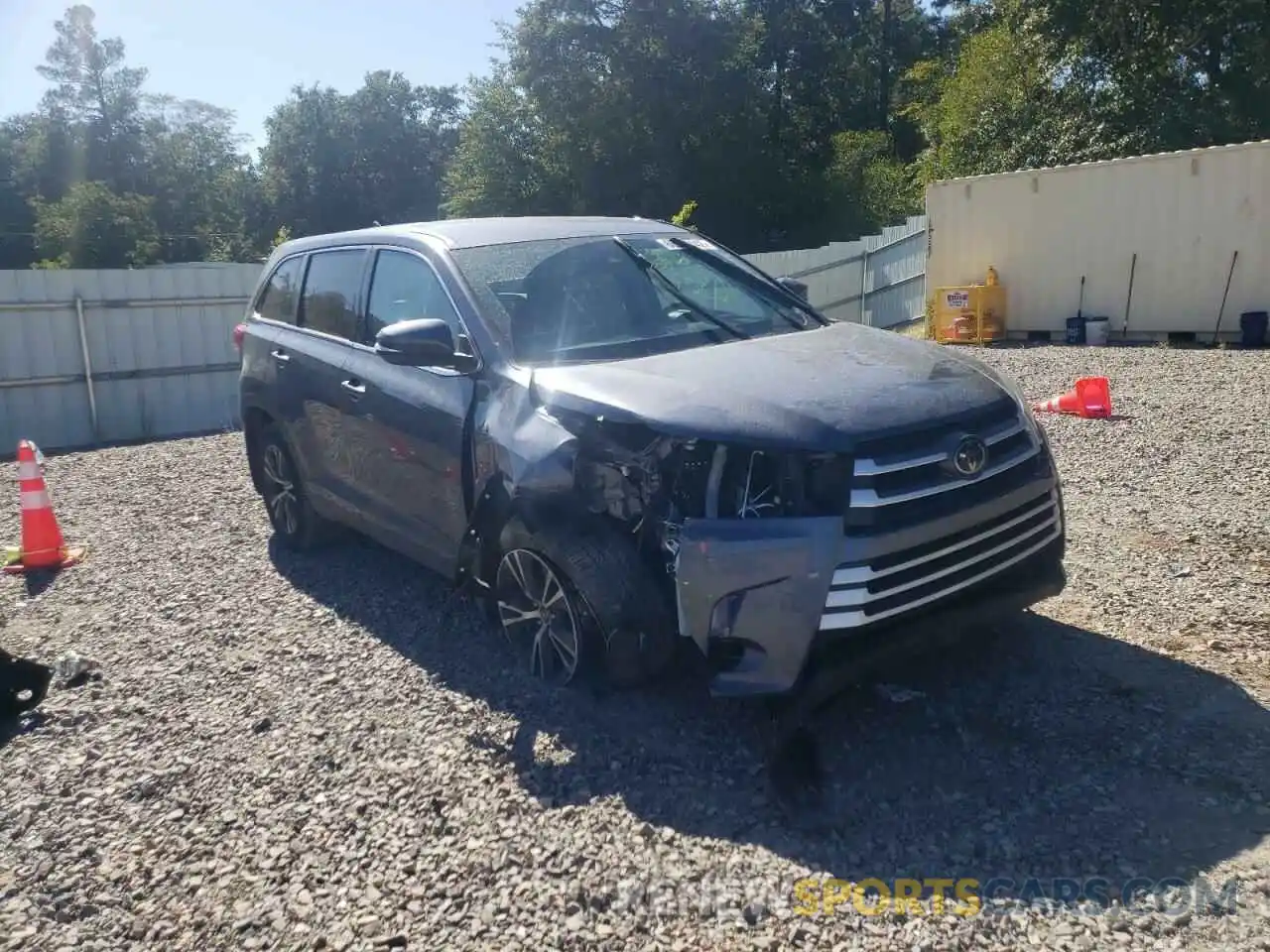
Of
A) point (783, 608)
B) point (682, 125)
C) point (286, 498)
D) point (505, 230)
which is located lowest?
point (286, 498)

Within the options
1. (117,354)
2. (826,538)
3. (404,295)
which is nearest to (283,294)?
(404,295)

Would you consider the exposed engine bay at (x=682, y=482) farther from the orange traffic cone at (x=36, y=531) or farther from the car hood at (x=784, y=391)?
the orange traffic cone at (x=36, y=531)

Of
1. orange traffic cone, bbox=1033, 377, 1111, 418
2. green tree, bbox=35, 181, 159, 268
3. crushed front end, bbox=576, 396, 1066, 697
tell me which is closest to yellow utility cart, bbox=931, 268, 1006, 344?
orange traffic cone, bbox=1033, 377, 1111, 418

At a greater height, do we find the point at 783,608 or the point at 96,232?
the point at 96,232

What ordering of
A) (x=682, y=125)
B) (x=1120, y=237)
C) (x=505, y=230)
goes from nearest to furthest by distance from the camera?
(x=505, y=230), (x=1120, y=237), (x=682, y=125)

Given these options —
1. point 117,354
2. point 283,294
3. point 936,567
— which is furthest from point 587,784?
point 117,354

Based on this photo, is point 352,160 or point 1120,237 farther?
point 352,160

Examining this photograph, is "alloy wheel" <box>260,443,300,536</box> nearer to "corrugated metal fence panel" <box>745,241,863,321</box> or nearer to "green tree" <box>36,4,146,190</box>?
"corrugated metal fence panel" <box>745,241,863,321</box>

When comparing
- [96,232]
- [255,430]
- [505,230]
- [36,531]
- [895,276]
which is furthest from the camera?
[96,232]

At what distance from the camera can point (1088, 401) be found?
9156mm

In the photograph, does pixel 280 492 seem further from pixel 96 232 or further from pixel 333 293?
pixel 96 232

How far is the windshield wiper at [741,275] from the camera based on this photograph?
534 cm

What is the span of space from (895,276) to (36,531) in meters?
16.0

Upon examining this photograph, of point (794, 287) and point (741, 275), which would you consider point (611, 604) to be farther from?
point (794, 287)
